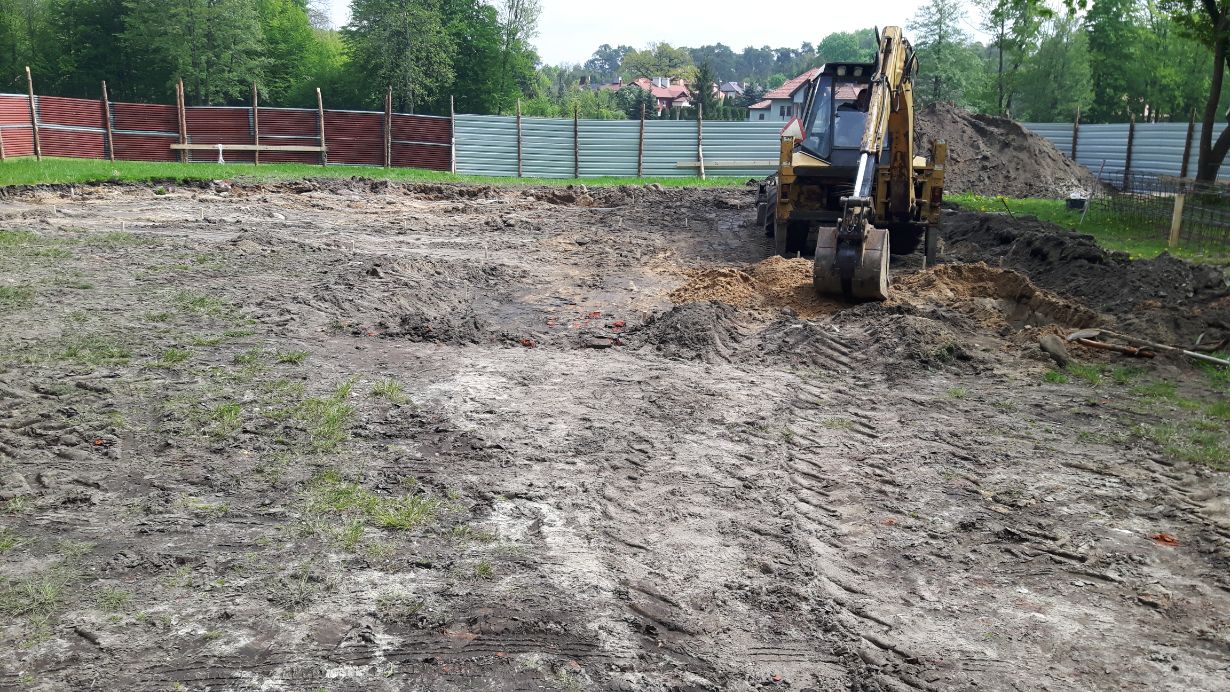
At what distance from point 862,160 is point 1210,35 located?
1469cm

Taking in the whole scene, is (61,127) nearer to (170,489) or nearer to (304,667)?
(170,489)

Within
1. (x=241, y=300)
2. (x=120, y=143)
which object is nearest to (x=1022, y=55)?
(x=120, y=143)

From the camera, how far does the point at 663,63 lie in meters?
127

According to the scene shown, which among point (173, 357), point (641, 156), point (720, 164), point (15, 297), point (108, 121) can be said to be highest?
point (108, 121)

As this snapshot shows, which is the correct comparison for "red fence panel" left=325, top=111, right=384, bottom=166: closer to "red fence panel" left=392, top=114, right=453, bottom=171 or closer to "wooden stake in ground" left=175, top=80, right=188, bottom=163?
"red fence panel" left=392, top=114, right=453, bottom=171

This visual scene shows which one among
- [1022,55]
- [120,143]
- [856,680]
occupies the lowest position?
[856,680]

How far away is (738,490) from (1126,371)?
514 centimetres

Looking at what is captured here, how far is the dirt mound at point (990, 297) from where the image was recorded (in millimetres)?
10750

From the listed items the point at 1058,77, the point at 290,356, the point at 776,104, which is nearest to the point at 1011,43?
the point at 1058,77

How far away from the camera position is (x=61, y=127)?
92.2ft

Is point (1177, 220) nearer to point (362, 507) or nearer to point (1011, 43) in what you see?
point (362, 507)

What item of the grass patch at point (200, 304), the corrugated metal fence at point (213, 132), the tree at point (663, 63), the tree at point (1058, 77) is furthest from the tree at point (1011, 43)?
the tree at point (663, 63)

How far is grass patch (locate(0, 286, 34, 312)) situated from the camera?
995 cm

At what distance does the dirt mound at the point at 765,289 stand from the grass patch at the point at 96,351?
21.3 feet
